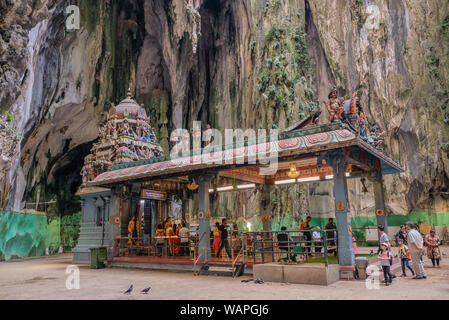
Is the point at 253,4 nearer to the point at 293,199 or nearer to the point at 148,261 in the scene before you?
the point at 293,199

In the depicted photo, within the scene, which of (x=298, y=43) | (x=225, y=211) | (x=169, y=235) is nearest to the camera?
(x=169, y=235)

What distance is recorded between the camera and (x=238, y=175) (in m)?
13.6

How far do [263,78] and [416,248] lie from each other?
20.6 metres

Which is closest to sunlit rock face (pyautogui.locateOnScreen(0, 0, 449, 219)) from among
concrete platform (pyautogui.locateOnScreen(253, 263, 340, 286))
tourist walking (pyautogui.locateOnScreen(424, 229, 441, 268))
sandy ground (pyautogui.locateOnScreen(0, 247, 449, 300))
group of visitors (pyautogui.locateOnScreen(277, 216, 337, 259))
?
group of visitors (pyautogui.locateOnScreen(277, 216, 337, 259))

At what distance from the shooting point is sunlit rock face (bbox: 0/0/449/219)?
24.0 m

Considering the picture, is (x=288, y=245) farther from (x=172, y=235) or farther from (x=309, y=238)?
(x=172, y=235)

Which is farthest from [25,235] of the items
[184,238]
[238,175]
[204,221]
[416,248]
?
[416,248]

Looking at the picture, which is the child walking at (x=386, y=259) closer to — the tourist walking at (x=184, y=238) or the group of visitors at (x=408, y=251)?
the group of visitors at (x=408, y=251)

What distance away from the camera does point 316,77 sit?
30844mm

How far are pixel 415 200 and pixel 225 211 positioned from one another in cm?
1476

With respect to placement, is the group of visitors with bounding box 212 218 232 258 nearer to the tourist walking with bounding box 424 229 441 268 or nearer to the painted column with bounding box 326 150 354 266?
the painted column with bounding box 326 150 354 266

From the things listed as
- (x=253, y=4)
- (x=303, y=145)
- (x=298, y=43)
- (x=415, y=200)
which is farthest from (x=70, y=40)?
(x=415, y=200)

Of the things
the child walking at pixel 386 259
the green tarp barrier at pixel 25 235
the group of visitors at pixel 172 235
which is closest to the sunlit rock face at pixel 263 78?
the green tarp barrier at pixel 25 235

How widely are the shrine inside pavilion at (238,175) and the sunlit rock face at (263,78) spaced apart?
9128 mm
